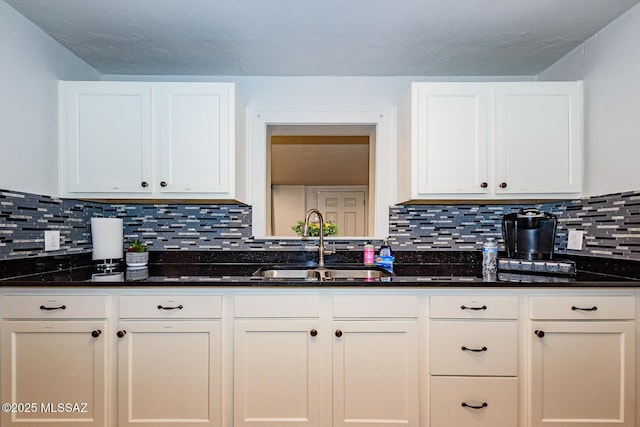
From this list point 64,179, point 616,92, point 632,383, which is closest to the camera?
point 632,383

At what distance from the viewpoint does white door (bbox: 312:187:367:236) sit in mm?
2561

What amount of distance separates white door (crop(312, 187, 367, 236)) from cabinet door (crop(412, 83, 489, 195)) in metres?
0.54

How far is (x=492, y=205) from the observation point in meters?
2.51

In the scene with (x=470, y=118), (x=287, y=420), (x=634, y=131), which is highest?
(x=470, y=118)

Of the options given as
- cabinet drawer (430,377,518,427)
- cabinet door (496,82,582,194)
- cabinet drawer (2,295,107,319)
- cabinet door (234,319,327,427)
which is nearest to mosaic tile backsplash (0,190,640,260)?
cabinet door (496,82,582,194)

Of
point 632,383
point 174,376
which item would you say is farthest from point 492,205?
point 174,376

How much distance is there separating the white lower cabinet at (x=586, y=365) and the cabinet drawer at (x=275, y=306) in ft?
3.43

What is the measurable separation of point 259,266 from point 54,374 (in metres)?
1.15

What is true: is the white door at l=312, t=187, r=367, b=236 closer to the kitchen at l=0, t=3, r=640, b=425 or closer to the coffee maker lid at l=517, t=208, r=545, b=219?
→ the kitchen at l=0, t=3, r=640, b=425

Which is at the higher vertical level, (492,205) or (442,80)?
(442,80)

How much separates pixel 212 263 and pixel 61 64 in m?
1.41

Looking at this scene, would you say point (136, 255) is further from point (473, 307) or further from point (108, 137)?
point (473, 307)

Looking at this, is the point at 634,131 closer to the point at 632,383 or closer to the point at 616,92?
the point at 616,92

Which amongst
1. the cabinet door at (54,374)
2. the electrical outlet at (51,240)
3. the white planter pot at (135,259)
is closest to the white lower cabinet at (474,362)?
the cabinet door at (54,374)
